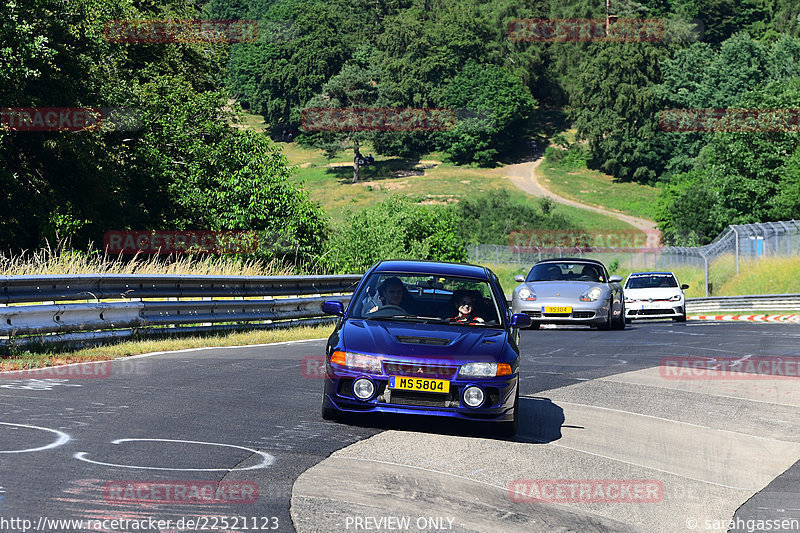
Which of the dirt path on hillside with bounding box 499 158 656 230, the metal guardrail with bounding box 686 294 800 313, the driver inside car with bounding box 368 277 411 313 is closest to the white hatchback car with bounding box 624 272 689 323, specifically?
the metal guardrail with bounding box 686 294 800 313

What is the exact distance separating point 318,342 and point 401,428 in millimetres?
9198

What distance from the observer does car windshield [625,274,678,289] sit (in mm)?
29297

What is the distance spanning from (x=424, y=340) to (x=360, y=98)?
123451mm

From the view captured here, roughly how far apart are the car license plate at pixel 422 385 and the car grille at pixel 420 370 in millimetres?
35

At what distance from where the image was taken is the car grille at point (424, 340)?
8354mm

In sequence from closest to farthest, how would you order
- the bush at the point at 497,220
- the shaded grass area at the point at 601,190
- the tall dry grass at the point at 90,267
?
1. the tall dry grass at the point at 90,267
2. the bush at the point at 497,220
3. the shaded grass area at the point at 601,190

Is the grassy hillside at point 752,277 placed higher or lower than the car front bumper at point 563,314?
lower

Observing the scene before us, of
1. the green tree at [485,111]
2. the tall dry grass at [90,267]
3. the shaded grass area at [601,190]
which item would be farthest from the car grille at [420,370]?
the green tree at [485,111]

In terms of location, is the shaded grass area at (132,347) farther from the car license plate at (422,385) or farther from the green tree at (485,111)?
the green tree at (485,111)

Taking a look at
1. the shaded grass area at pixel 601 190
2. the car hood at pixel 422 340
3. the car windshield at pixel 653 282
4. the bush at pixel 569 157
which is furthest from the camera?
the bush at pixel 569 157

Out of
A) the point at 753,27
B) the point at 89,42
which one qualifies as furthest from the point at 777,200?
the point at 753,27

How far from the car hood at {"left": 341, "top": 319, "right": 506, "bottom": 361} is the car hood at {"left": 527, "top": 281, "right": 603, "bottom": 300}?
12.1 meters

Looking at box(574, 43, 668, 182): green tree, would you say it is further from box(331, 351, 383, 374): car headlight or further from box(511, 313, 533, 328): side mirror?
box(331, 351, 383, 374): car headlight

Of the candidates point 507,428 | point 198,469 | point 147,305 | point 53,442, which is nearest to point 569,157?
point 147,305
